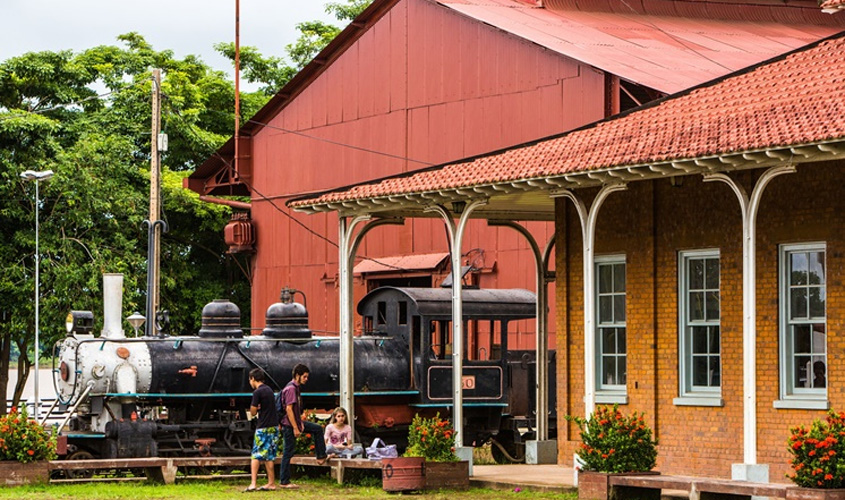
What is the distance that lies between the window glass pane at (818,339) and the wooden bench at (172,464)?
563 cm

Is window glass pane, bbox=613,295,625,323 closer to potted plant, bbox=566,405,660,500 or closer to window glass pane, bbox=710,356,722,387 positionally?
window glass pane, bbox=710,356,722,387

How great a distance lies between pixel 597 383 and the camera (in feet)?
61.8

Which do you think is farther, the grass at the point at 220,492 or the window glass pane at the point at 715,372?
the grass at the point at 220,492

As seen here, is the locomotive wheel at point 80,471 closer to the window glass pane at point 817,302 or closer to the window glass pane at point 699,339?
the window glass pane at point 699,339

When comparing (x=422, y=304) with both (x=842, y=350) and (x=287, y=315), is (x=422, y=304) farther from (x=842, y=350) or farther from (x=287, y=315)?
(x=842, y=350)

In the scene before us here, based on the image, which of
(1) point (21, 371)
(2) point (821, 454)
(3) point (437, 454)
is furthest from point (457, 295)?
(1) point (21, 371)

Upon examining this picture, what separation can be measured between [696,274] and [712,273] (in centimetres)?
27

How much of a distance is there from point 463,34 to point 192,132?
59.4 feet

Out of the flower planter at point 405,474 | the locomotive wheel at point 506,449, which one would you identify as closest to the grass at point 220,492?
the flower planter at point 405,474

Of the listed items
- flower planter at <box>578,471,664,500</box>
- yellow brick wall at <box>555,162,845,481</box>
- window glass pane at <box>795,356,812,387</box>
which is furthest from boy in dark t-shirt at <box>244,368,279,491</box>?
window glass pane at <box>795,356,812,387</box>

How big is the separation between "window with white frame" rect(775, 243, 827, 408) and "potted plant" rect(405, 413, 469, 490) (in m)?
4.04

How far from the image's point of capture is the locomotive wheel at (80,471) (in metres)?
20.1

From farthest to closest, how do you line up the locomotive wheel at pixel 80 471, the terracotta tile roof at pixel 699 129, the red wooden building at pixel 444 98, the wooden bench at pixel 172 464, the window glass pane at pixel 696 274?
the red wooden building at pixel 444 98 → the locomotive wheel at pixel 80 471 → the wooden bench at pixel 172 464 → the window glass pane at pixel 696 274 → the terracotta tile roof at pixel 699 129

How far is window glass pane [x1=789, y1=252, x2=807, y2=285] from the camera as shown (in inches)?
632
